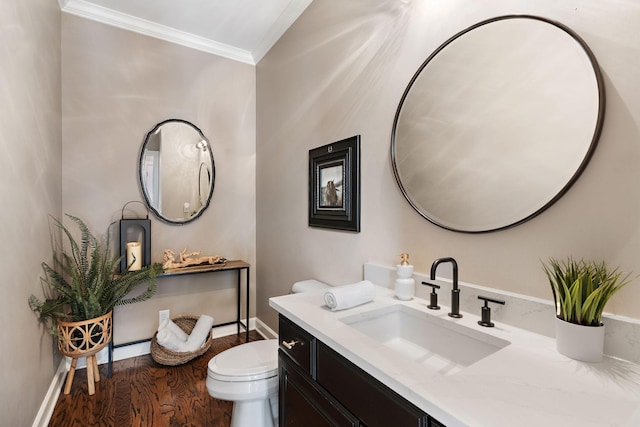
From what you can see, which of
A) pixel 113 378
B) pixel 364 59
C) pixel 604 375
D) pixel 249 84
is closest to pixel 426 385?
pixel 604 375

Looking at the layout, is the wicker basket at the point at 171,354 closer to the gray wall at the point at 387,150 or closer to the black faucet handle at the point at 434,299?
the gray wall at the point at 387,150

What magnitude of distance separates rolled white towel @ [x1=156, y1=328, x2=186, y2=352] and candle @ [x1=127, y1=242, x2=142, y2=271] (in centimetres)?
54

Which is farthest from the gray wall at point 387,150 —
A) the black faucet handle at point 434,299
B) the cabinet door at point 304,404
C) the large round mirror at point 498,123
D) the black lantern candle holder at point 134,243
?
the black lantern candle holder at point 134,243

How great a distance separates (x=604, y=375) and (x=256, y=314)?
2.74 metres

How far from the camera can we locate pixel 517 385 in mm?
690

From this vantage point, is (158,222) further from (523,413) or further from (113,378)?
(523,413)

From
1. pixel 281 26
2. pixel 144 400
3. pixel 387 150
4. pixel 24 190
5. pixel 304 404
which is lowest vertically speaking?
pixel 144 400

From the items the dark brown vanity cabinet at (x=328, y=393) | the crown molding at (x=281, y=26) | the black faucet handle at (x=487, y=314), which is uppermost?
the crown molding at (x=281, y=26)

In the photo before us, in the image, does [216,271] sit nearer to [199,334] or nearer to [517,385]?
[199,334]

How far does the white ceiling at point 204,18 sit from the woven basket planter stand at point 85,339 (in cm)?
229

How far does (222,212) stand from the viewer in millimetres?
2924

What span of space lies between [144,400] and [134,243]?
1.11 metres

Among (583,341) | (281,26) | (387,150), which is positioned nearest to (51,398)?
(387,150)

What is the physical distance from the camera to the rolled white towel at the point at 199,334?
2.40 metres
